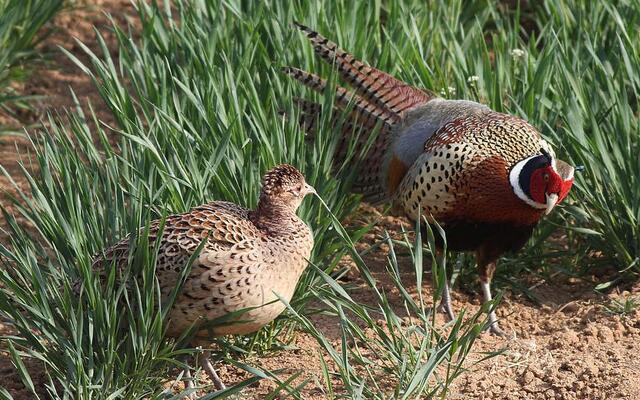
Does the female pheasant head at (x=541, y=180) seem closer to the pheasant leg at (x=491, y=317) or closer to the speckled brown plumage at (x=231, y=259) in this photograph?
the pheasant leg at (x=491, y=317)

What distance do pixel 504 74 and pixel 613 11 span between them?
26.9 inches

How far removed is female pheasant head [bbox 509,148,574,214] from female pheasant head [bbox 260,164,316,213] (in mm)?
861

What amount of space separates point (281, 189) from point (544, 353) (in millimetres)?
1111

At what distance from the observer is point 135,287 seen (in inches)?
130

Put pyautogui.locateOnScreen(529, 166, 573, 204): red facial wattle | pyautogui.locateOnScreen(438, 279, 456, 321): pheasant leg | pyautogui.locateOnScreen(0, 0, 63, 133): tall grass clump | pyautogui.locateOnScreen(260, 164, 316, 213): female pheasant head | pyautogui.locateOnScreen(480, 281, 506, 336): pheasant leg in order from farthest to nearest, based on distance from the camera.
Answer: pyautogui.locateOnScreen(0, 0, 63, 133): tall grass clump < pyautogui.locateOnScreen(438, 279, 456, 321): pheasant leg < pyautogui.locateOnScreen(480, 281, 506, 336): pheasant leg < pyautogui.locateOnScreen(529, 166, 573, 204): red facial wattle < pyautogui.locateOnScreen(260, 164, 316, 213): female pheasant head

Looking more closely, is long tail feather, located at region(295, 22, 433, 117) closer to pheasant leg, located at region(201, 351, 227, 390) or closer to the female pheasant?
the female pheasant

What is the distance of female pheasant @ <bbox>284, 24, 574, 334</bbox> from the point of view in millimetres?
4039

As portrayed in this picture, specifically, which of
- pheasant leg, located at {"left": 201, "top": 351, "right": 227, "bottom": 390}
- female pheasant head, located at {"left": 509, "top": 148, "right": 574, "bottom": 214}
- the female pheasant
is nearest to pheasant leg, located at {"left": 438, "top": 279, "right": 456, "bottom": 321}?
the female pheasant

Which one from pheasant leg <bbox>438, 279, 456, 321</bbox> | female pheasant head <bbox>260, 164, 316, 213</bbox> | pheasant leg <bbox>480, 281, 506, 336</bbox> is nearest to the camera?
female pheasant head <bbox>260, 164, 316, 213</bbox>

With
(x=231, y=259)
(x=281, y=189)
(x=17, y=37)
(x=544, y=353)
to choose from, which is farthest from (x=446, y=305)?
(x=17, y=37)

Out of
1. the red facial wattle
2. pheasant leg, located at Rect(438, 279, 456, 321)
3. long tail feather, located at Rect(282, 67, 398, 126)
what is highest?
long tail feather, located at Rect(282, 67, 398, 126)

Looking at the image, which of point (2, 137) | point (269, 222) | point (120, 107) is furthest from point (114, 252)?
point (2, 137)

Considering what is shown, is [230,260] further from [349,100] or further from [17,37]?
[17,37]

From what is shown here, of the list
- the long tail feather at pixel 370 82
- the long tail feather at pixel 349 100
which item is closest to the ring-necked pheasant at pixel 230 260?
the long tail feather at pixel 349 100
